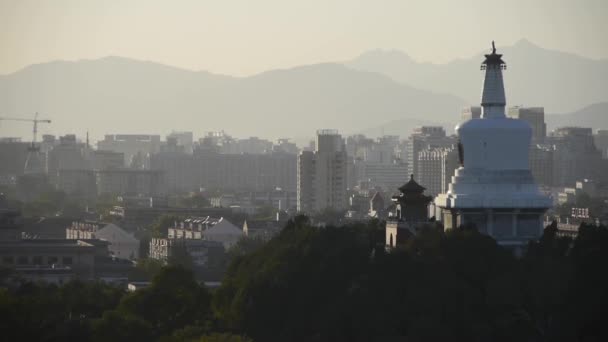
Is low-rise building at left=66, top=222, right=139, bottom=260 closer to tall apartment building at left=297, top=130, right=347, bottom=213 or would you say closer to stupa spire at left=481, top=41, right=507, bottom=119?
tall apartment building at left=297, top=130, right=347, bottom=213

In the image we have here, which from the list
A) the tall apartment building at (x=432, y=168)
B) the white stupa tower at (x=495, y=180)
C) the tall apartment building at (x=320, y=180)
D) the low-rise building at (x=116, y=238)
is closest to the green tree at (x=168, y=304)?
the white stupa tower at (x=495, y=180)

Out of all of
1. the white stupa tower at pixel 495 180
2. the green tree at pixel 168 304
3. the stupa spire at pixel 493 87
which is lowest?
the green tree at pixel 168 304

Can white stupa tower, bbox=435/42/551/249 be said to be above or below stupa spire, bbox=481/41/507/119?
below

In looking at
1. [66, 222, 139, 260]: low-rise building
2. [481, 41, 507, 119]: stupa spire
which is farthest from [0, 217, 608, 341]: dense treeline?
[66, 222, 139, 260]: low-rise building

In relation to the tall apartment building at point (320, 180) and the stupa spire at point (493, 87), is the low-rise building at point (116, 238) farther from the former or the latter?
the stupa spire at point (493, 87)

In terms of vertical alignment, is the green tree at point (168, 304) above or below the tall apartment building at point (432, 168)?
below

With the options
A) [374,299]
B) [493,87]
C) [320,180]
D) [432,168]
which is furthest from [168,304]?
[432,168]

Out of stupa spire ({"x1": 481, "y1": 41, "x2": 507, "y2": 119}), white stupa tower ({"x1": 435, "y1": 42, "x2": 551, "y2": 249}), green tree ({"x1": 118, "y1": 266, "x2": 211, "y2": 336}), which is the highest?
stupa spire ({"x1": 481, "y1": 41, "x2": 507, "y2": 119})
